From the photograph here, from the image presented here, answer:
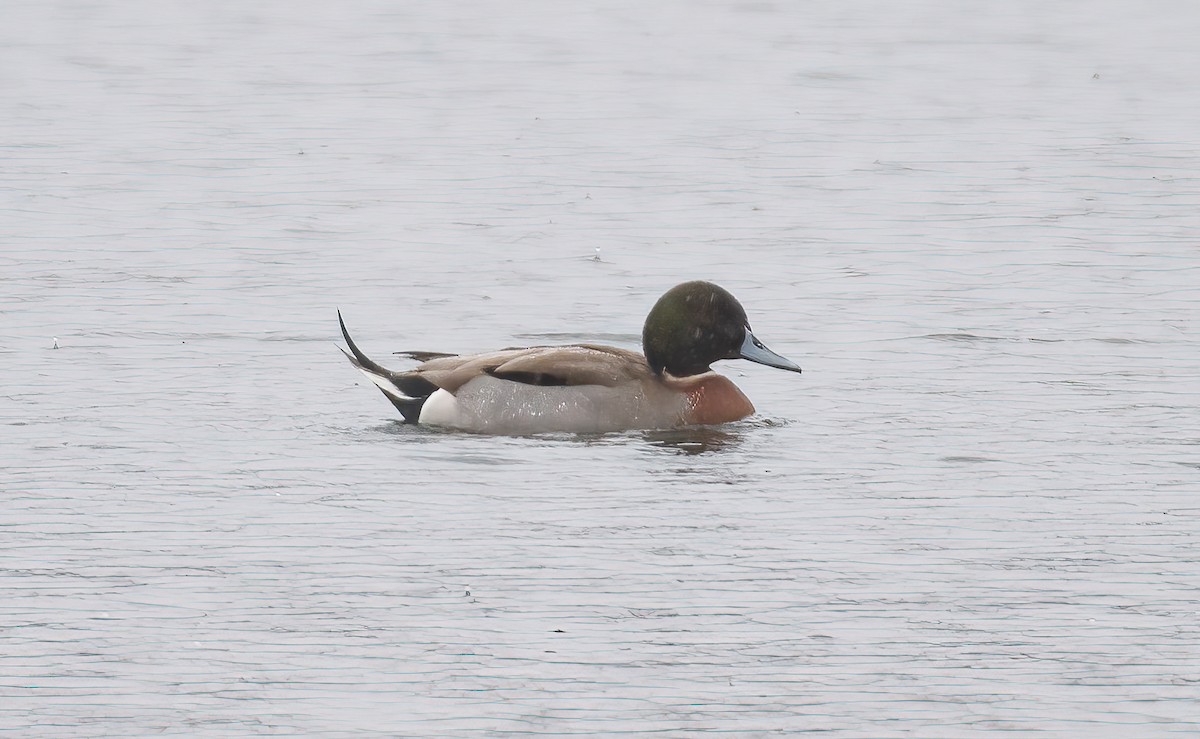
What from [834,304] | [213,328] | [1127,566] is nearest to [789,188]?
[834,304]

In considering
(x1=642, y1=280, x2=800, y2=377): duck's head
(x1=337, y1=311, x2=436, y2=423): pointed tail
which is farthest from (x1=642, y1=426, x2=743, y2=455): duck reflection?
(x1=337, y1=311, x2=436, y2=423): pointed tail

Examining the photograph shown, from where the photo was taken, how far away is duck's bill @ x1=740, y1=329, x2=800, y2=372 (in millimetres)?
10703

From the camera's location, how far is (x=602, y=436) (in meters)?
10.2

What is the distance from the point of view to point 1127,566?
7.71m

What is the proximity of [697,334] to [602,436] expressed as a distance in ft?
2.98

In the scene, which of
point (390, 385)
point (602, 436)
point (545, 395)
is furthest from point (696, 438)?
point (390, 385)

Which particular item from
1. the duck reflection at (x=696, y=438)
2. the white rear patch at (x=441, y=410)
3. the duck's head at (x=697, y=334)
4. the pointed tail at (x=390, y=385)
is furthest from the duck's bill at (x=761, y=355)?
the pointed tail at (x=390, y=385)

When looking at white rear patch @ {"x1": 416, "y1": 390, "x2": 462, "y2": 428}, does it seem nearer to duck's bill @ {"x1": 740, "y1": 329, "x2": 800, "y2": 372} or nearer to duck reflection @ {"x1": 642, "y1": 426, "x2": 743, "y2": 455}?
duck reflection @ {"x1": 642, "y1": 426, "x2": 743, "y2": 455}

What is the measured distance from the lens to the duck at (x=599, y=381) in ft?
33.4

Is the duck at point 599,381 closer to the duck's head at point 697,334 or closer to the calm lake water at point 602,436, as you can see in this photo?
the duck's head at point 697,334

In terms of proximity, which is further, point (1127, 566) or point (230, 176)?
point (230, 176)

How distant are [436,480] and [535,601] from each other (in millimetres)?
1890

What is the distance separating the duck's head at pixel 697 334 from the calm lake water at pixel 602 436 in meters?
0.42

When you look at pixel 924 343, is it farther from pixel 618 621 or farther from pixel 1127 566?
pixel 618 621
